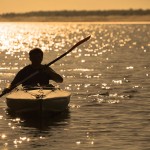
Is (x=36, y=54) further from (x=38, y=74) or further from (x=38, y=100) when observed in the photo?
(x=38, y=100)

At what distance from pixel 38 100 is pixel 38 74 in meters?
1.66

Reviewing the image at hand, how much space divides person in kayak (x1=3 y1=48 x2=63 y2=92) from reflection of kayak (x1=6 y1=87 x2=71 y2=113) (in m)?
0.36

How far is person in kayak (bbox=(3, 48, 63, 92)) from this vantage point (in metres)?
23.1

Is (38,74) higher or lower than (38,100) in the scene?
higher

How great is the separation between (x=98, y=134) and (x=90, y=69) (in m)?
23.3

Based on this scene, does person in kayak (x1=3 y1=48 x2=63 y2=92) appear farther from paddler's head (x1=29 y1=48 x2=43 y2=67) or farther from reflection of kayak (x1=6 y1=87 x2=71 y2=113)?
reflection of kayak (x1=6 y1=87 x2=71 y2=113)

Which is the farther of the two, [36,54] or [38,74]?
[38,74]

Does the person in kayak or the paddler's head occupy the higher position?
the paddler's head

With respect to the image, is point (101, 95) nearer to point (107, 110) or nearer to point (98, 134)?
point (107, 110)

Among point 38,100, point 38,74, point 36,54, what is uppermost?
point 36,54

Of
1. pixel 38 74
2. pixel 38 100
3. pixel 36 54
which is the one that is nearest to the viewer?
pixel 38 100

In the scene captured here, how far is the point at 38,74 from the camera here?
23656 mm

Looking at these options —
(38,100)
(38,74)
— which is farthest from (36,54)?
(38,100)

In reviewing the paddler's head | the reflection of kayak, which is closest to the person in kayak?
the paddler's head
